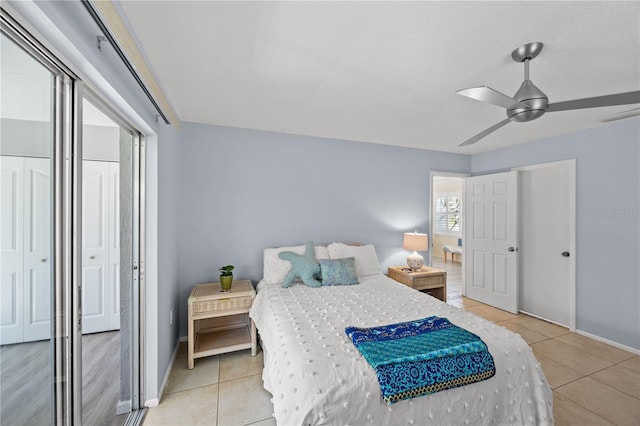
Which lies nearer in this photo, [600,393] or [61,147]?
[61,147]

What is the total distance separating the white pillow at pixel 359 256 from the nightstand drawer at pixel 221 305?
108cm

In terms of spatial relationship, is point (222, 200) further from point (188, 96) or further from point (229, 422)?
point (229, 422)

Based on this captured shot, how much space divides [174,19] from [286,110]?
127cm

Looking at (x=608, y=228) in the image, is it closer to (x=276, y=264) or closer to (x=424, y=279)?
(x=424, y=279)

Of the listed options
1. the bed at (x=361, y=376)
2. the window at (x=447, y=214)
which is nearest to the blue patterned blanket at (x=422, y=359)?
the bed at (x=361, y=376)

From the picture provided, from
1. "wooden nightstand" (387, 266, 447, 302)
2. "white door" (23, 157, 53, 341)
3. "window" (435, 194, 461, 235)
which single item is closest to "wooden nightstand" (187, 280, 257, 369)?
"white door" (23, 157, 53, 341)

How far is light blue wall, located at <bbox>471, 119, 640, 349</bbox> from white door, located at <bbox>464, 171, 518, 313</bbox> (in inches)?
25.4

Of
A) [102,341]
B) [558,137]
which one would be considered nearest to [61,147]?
[102,341]

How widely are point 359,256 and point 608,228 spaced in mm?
2803

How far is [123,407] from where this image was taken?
5.86 feet

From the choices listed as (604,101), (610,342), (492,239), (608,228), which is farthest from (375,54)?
(610,342)

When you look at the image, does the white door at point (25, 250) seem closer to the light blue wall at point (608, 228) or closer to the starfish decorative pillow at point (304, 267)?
the starfish decorative pillow at point (304, 267)

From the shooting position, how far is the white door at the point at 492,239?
11.8ft

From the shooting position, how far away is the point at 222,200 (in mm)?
2980
